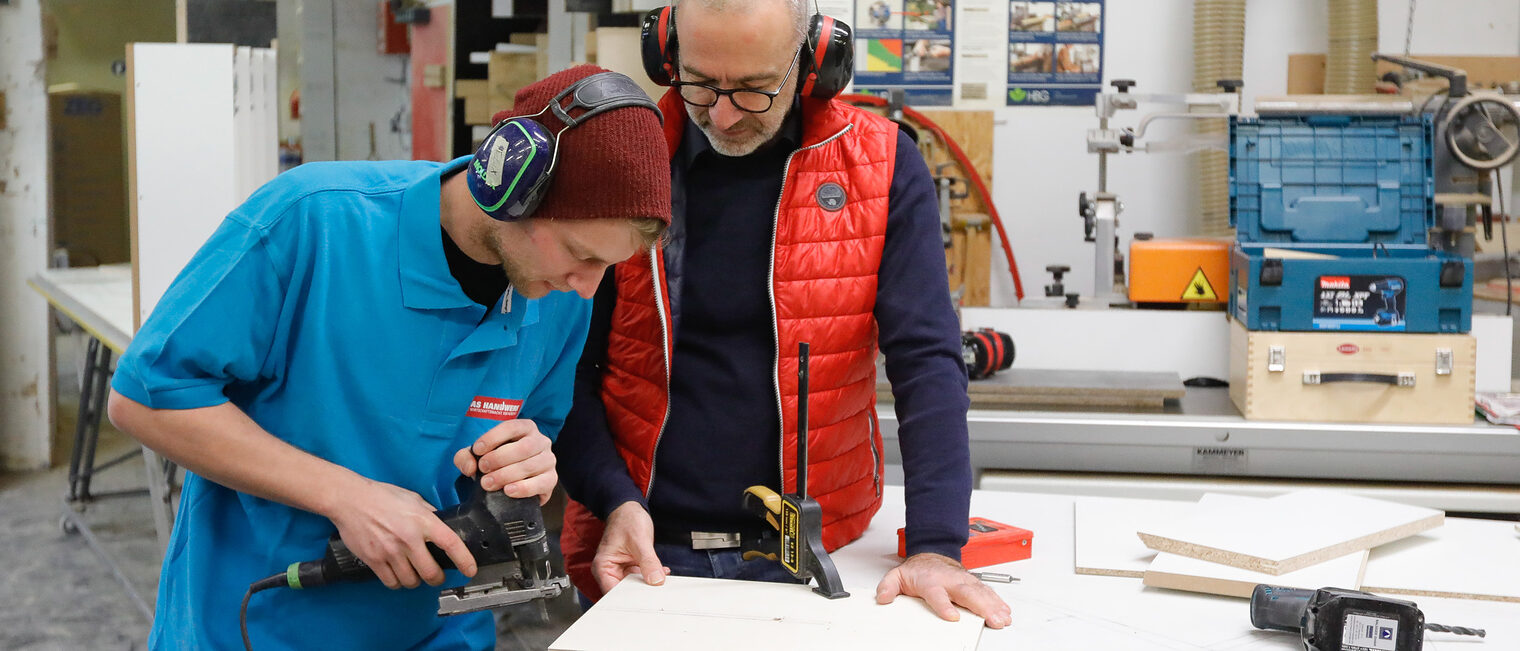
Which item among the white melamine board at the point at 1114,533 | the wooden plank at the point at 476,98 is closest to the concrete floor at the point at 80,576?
the white melamine board at the point at 1114,533

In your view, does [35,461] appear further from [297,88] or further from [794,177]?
[794,177]

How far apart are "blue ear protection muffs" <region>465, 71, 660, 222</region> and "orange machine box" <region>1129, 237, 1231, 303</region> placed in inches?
79.0

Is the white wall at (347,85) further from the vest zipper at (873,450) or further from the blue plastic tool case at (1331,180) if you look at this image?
the vest zipper at (873,450)

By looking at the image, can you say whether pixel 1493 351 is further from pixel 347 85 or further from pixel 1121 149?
pixel 347 85

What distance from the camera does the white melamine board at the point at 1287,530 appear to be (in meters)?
1.40

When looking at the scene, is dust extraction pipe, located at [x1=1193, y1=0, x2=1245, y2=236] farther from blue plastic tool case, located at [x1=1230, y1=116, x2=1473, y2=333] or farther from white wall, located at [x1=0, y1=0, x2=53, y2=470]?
white wall, located at [x1=0, y1=0, x2=53, y2=470]

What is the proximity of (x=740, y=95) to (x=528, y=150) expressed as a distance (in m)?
0.49

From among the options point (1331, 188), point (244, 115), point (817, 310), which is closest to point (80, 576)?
point (244, 115)

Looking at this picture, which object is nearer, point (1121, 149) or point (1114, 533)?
point (1114, 533)

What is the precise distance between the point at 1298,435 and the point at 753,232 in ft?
4.96

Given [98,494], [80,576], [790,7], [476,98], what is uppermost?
[476,98]

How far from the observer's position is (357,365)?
1.07 meters

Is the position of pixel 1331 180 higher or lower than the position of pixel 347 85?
lower

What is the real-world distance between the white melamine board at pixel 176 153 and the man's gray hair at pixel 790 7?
5.91 feet
